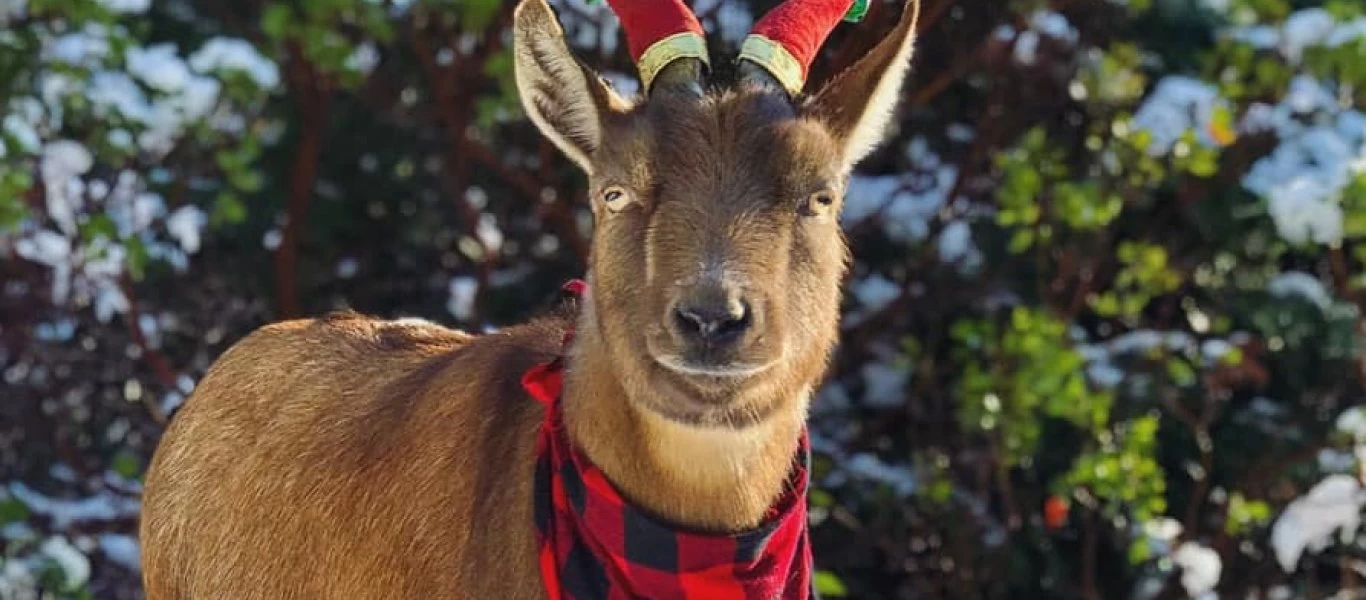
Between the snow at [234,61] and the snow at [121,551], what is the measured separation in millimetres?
1813

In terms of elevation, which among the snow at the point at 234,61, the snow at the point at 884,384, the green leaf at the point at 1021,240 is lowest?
the snow at the point at 884,384

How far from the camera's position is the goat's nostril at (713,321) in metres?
3.22

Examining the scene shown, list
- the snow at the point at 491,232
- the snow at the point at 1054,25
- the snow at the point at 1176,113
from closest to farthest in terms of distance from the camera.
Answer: the snow at the point at 1176,113, the snow at the point at 1054,25, the snow at the point at 491,232

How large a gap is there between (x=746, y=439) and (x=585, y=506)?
345 millimetres

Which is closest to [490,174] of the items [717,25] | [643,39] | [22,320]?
[717,25]

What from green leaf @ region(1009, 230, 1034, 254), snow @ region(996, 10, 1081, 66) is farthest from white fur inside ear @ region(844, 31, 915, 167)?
snow @ region(996, 10, 1081, 66)

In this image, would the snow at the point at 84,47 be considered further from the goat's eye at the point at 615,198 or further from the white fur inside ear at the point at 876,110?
the white fur inside ear at the point at 876,110

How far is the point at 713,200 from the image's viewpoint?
135 inches

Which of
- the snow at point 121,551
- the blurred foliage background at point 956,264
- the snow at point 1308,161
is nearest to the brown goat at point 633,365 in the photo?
the blurred foliage background at point 956,264

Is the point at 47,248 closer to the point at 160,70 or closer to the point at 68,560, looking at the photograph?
the point at 160,70

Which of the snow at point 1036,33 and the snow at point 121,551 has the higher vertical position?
the snow at point 1036,33

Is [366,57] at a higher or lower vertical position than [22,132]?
lower

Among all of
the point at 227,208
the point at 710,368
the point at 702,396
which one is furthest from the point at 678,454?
the point at 227,208

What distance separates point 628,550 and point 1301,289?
3982 millimetres
